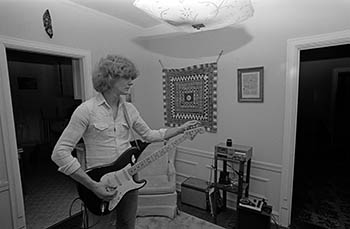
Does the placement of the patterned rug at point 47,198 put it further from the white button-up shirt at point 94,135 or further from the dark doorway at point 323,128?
the dark doorway at point 323,128

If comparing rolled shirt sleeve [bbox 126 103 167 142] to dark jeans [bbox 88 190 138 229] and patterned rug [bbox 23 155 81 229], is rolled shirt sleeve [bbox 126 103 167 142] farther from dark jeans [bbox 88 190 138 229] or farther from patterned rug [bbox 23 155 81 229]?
patterned rug [bbox 23 155 81 229]

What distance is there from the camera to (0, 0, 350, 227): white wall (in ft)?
5.86

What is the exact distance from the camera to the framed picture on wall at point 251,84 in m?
2.14

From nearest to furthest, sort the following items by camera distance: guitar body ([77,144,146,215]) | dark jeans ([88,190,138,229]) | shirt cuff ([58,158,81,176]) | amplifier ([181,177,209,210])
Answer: shirt cuff ([58,158,81,176]) → guitar body ([77,144,146,215]) → dark jeans ([88,190,138,229]) → amplifier ([181,177,209,210])

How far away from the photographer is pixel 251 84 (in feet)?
7.17

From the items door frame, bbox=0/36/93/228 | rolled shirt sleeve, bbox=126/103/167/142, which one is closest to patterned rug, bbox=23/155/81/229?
door frame, bbox=0/36/93/228

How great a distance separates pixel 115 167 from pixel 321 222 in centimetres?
223

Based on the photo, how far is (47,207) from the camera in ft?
8.19

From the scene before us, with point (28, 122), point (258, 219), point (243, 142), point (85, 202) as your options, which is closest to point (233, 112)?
point (243, 142)

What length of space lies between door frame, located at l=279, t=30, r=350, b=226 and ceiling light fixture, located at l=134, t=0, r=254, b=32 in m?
0.68

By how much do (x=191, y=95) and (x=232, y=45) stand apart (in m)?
0.75

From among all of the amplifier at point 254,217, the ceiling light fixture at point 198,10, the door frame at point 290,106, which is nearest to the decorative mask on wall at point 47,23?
the ceiling light fixture at point 198,10

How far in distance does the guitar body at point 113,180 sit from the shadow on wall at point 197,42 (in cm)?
166

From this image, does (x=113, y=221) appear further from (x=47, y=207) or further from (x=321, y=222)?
(x=321, y=222)
